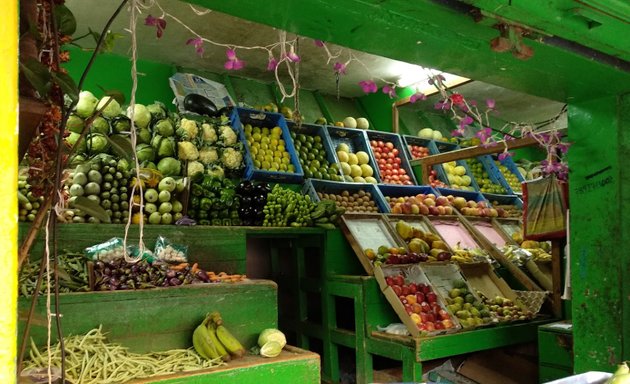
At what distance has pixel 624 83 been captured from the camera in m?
2.74

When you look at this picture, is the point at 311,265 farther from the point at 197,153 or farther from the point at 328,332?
the point at 197,153

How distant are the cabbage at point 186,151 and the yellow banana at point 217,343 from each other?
2.23 metres

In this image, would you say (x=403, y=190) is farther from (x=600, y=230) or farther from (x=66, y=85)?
(x=66, y=85)

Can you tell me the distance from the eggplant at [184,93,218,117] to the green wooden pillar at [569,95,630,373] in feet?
13.1

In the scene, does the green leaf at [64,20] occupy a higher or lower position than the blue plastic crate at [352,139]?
lower

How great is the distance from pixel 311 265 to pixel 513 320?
2.03 m

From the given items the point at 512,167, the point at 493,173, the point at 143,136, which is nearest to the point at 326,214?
the point at 143,136

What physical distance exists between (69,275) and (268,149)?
3117 millimetres

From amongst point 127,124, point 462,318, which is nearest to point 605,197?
point 462,318

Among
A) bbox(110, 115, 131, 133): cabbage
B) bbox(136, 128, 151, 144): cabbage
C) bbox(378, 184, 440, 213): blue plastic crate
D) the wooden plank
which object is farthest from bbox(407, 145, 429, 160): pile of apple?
the wooden plank

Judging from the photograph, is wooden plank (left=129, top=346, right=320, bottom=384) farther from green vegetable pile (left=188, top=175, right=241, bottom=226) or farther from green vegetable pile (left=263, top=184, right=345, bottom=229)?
green vegetable pile (left=263, top=184, right=345, bottom=229)

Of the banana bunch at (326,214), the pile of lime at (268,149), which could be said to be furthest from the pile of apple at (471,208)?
the pile of lime at (268,149)

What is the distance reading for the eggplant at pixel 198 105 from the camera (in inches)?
234

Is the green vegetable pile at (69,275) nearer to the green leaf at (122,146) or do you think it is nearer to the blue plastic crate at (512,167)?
the green leaf at (122,146)
